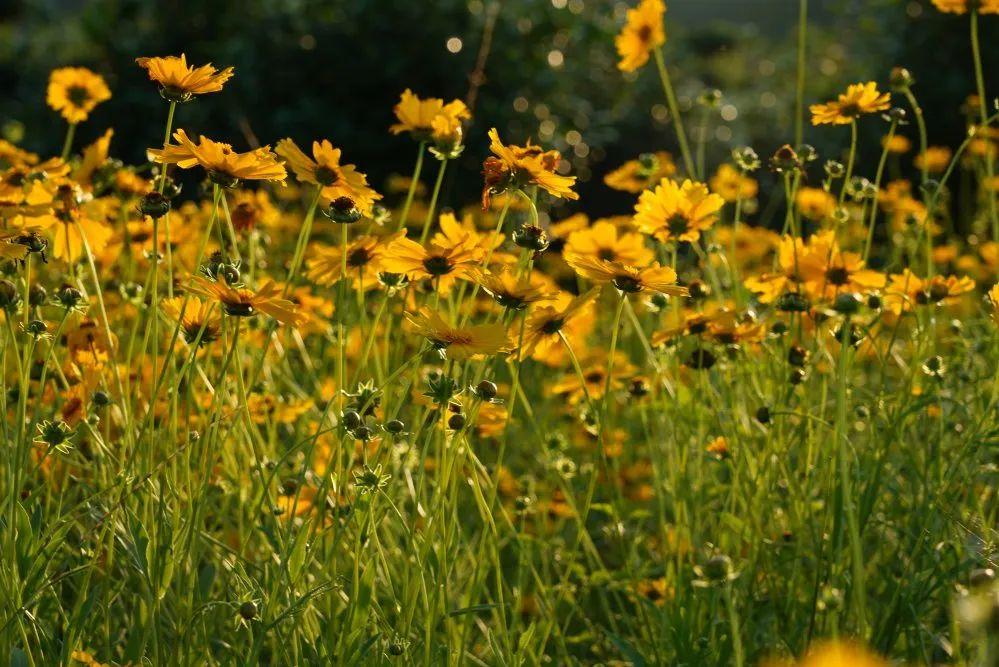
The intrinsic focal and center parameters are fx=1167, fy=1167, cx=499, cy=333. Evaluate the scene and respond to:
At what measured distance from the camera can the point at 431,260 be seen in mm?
1188

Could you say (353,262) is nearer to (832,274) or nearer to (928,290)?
(832,274)

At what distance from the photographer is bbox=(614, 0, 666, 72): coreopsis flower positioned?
1.88 metres

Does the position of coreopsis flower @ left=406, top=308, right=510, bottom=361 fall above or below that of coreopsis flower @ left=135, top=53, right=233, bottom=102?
below

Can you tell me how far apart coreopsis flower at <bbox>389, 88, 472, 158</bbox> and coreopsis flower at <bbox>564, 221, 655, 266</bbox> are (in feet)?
0.83

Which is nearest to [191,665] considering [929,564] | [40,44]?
[929,564]

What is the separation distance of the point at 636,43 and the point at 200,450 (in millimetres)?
1040

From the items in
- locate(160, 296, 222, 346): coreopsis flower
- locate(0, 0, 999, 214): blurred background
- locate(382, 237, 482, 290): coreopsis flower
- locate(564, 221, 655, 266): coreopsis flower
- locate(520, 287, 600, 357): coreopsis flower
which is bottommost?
locate(0, 0, 999, 214): blurred background

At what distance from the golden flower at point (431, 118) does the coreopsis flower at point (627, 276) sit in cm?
28

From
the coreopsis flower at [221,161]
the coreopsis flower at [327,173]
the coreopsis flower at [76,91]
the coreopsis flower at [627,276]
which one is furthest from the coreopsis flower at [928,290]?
the coreopsis flower at [76,91]

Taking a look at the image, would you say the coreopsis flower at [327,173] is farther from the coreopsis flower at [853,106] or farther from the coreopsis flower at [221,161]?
the coreopsis flower at [853,106]

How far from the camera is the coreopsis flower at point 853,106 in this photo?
5.05 feet

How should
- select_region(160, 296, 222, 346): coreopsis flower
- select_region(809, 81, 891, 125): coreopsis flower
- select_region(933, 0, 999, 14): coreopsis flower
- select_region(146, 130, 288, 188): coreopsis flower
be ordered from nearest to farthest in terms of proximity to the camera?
select_region(146, 130, 288, 188): coreopsis flower < select_region(160, 296, 222, 346): coreopsis flower < select_region(809, 81, 891, 125): coreopsis flower < select_region(933, 0, 999, 14): coreopsis flower

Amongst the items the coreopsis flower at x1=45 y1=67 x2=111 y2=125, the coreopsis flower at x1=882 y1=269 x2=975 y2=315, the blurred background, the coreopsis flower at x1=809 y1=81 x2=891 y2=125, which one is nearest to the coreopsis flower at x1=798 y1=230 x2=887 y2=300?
the coreopsis flower at x1=882 y1=269 x2=975 y2=315

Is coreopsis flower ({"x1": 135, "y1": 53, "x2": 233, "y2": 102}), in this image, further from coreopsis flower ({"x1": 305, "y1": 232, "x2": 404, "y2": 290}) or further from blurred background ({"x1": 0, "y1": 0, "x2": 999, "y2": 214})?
blurred background ({"x1": 0, "y1": 0, "x2": 999, "y2": 214})
